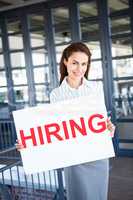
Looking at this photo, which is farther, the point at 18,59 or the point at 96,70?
the point at 18,59

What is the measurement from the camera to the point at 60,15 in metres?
5.08

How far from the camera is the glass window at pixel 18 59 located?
5.54 meters

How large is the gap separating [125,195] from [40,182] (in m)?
1.03

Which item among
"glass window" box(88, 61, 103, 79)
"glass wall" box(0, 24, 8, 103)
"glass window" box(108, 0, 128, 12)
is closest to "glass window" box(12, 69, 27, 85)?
"glass wall" box(0, 24, 8, 103)

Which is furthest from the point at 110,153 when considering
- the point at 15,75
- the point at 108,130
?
the point at 15,75

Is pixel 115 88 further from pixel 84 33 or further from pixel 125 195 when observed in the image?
pixel 125 195

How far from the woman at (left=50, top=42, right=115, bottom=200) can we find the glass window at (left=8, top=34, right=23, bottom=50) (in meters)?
4.08

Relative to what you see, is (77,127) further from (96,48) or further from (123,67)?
(96,48)

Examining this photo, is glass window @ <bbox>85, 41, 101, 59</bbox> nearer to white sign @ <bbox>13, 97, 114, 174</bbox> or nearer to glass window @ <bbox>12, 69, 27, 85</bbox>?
glass window @ <bbox>12, 69, 27, 85</bbox>

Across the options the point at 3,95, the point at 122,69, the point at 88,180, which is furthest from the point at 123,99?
the point at 88,180

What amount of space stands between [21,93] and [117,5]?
2.30 meters

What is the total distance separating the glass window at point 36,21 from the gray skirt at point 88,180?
13.1 ft

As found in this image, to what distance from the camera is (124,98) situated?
4.84m

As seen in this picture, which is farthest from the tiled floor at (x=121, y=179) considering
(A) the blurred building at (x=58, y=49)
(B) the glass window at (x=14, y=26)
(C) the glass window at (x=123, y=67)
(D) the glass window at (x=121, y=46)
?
(B) the glass window at (x=14, y=26)
